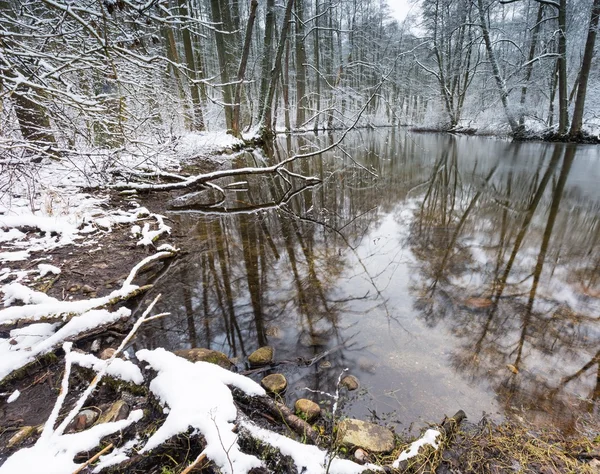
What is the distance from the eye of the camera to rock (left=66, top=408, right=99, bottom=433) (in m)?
1.51

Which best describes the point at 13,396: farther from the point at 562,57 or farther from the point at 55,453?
the point at 562,57

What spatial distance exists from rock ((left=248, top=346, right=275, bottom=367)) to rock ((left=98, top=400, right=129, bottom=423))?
99cm

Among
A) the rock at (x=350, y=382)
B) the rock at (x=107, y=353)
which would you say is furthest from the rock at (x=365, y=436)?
the rock at (x=107, y=353)

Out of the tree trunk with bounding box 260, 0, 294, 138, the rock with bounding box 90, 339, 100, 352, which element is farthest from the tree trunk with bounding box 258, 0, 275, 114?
the rock with bounding box 90, 339, 100, 352

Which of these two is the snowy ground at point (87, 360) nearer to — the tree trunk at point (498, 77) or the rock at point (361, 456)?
the rock at point (361, 456)

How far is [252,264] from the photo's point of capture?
405 cm

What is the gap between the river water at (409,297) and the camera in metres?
2.15

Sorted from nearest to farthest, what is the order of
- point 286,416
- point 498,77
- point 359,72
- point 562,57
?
1. point 286,416
2. point 562,57
3. point 359,72
4. point 498,77

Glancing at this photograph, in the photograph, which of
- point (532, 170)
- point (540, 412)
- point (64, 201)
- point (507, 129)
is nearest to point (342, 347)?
point (540, 412)

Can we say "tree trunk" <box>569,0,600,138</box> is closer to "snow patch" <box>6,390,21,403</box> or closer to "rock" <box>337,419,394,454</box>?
"rock" <box>337,419,394,454</box>

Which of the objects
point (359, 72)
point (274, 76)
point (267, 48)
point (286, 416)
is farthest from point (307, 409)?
point (359, 72)

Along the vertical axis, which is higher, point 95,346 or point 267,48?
point 267,48

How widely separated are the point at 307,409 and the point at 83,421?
1.24 m

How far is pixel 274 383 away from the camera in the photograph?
2.15 metres
